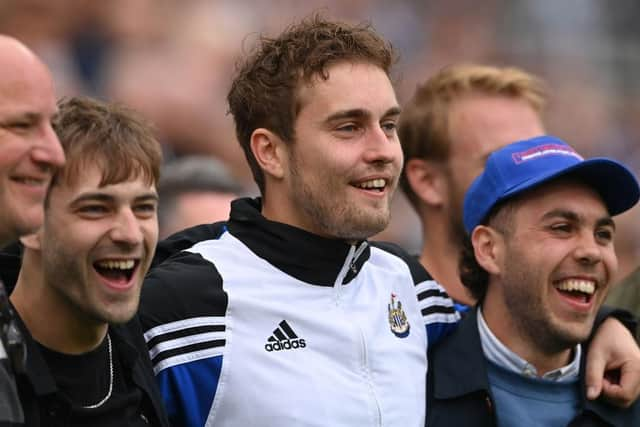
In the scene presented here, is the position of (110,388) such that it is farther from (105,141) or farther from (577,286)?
(577,286)

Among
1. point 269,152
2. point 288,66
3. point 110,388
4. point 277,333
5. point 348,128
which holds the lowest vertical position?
point 110,388

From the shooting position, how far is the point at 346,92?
3523 millimetres

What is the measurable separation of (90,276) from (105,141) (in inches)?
13.1

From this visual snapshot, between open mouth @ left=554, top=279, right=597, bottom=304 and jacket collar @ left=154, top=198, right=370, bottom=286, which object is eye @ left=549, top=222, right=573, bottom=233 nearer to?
open mouth @ left=554, top=279, right=597, bottom=304

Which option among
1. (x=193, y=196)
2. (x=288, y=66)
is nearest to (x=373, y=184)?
(x=288, y=66)

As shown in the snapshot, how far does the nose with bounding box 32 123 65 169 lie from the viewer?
2.62 meters

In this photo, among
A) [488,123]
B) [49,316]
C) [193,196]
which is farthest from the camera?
[193,196]

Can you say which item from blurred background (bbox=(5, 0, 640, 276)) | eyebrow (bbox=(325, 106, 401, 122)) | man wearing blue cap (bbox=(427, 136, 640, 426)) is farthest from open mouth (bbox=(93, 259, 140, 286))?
blurred background (bbox=(5, 0, 640, 276))

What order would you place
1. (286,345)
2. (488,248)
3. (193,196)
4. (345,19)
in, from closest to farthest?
(286,345), (488,248), (193,196), (345,19)

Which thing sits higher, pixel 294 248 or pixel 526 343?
pixel 294 248

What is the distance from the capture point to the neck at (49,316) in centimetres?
287

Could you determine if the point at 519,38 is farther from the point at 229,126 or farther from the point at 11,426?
the point at 11,426

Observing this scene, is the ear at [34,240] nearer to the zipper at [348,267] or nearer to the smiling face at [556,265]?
the zipper at [348,267]

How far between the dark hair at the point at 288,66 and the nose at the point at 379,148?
8.7 inches
